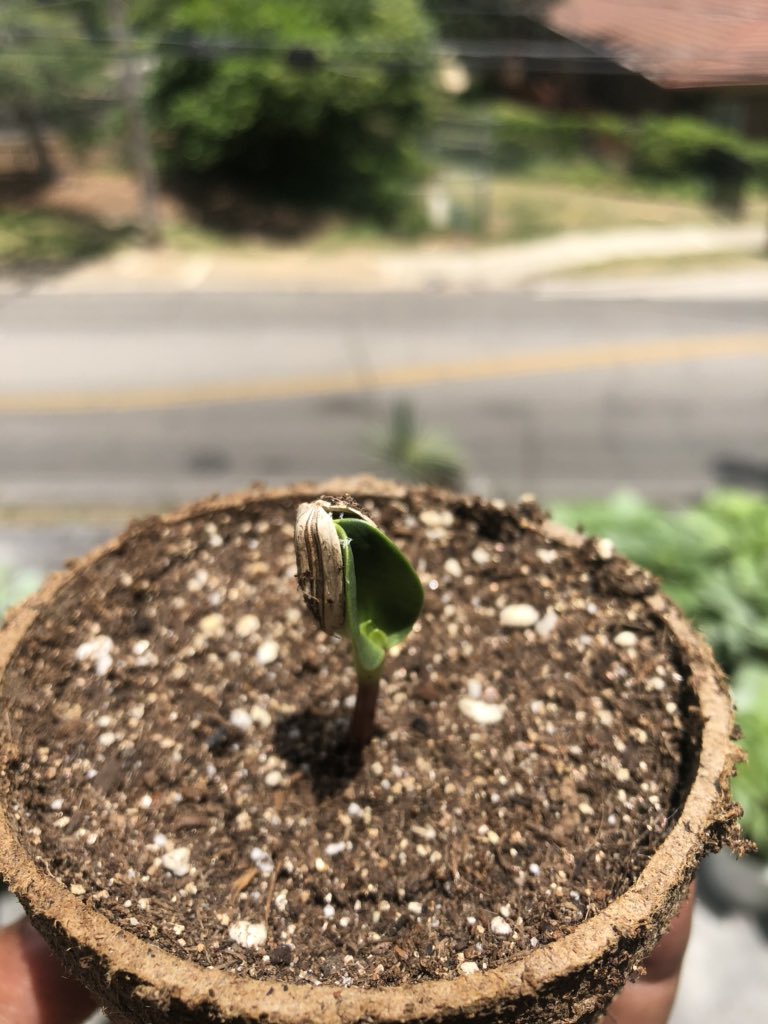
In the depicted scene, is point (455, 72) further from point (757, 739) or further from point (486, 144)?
point (757, 739)

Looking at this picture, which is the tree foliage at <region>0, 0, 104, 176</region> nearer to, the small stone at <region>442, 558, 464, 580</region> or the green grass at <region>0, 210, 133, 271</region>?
the green grass at <region>0, 210, 133, 271</region>

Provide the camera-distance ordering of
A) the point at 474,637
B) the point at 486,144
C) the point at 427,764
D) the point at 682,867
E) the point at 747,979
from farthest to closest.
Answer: the point at 486,144
the point at 747,979
the point at 474,637
the point at 427,764
the point at 682,867

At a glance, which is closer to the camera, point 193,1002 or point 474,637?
point 193,1002

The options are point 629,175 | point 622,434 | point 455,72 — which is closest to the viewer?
point 622,434

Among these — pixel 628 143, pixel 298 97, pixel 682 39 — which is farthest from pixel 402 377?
pixel 628 143

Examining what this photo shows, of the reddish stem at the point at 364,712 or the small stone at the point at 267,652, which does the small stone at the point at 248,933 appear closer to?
the reddish stem at the point at 364,712

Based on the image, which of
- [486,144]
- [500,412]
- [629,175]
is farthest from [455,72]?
[500,412]

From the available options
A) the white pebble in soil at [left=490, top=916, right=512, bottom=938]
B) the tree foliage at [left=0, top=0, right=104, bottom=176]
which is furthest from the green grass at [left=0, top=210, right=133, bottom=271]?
the white pebble in soil at [left=490, top=916, right=512, bottom=938]
